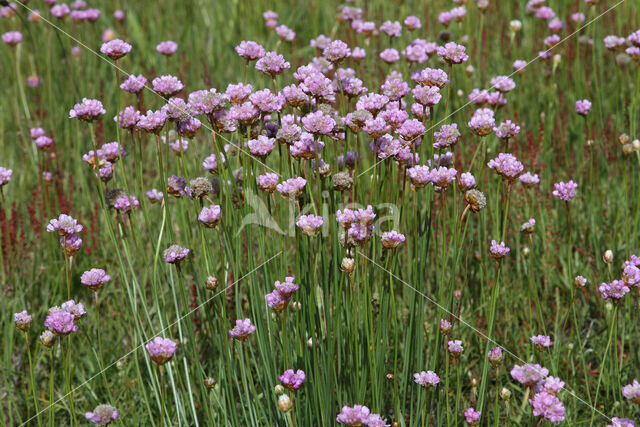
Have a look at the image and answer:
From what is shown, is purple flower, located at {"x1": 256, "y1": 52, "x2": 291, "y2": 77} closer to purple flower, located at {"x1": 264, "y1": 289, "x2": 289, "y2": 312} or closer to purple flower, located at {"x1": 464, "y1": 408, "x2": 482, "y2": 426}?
purple flower, located at {"x1": 264, "y1": 289, "x2": 289, "y2": 312}

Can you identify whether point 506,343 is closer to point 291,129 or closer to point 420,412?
point 420,412

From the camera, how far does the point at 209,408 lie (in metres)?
1.82

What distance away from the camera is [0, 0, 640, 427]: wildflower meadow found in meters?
1.78

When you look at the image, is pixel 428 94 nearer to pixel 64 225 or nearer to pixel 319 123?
pixel 319 123

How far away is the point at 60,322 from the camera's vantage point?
1.68 m

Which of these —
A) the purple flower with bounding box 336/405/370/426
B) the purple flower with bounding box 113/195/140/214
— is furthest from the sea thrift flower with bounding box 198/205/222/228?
the purple flower with bounding box 336/405/370/426

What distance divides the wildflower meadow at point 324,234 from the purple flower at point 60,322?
0.01m

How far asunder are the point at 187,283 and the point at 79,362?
0.52 m

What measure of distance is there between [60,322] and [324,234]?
2.26 feet

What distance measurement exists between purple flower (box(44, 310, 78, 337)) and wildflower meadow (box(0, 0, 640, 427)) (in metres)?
0.01

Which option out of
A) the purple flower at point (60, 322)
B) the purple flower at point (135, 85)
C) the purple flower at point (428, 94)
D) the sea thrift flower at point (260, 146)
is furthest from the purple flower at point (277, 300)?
the purple flower at point (135, 85)

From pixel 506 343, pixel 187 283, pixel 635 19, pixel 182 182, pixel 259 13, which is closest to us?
pixel 182 182

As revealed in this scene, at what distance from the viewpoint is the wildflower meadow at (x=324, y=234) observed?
1780 mm

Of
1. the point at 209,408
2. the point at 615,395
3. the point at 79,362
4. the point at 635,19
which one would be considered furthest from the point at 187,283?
the point at 635,19
